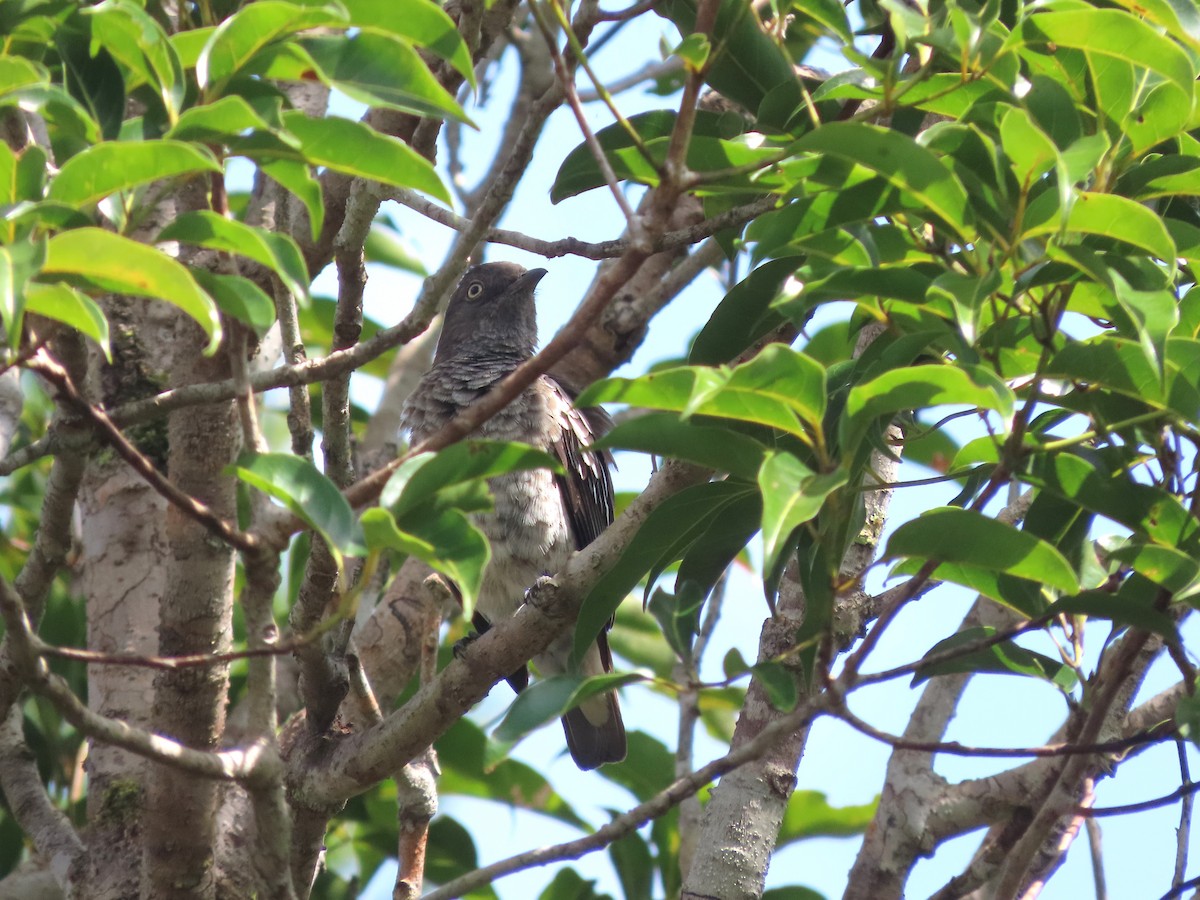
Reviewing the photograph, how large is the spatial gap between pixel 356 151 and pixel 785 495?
84 centimetres

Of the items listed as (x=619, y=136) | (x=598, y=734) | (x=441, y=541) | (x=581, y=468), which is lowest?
(x=441, y=541)

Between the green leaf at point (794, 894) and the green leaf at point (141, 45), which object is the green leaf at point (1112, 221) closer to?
the green leaf at point (141, 45)

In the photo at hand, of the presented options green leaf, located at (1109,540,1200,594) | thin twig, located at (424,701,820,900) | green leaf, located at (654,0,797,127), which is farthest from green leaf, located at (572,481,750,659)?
green leaf, located at (654,0,797,127)

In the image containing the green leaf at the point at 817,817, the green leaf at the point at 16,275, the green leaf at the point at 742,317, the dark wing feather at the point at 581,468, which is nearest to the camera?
the green leaf at the point at 16,275

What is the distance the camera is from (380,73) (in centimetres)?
185

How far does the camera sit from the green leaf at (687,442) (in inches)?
77.2

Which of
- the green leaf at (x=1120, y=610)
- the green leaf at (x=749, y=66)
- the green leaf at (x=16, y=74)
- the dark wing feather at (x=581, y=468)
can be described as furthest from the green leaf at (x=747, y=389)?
the dark wing feather at (x=581, y=468)

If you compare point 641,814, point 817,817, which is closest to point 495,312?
point 817,817

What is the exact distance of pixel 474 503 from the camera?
6.17 ft

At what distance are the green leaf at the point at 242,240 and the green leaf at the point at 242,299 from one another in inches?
2.2

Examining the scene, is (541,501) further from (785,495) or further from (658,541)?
(785,495)

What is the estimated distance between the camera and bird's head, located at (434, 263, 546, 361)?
654 cm

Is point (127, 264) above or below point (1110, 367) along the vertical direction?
below

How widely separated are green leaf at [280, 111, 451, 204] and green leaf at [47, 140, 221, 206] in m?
0.20
